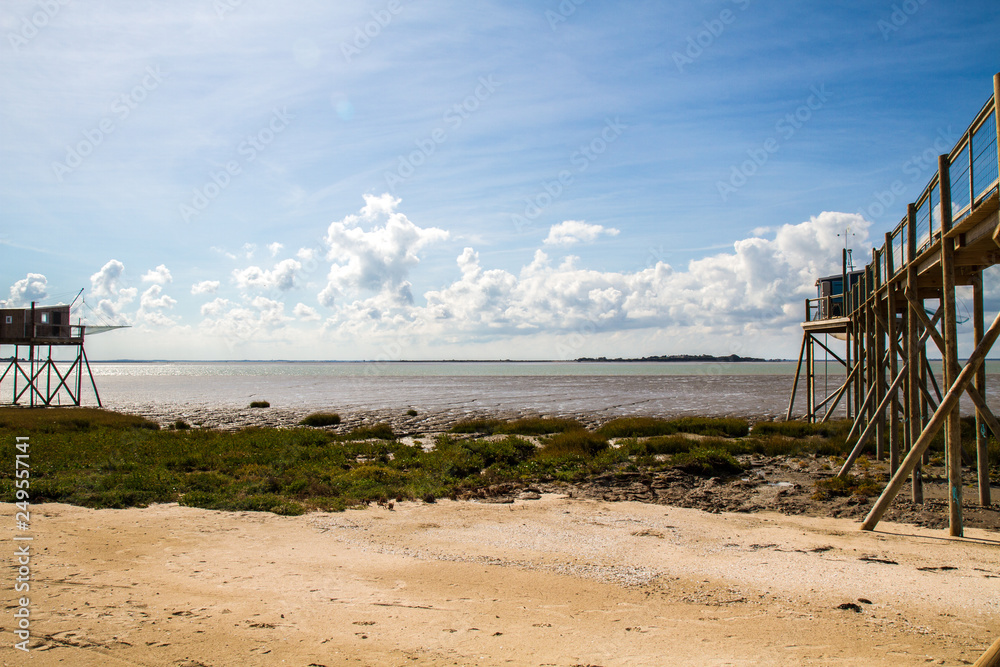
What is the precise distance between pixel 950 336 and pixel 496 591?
8116mm

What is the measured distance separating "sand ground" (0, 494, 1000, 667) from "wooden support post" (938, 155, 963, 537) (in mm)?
708

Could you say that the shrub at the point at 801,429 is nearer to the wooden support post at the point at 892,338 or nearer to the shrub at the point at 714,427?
the shrub at the point at 714,427

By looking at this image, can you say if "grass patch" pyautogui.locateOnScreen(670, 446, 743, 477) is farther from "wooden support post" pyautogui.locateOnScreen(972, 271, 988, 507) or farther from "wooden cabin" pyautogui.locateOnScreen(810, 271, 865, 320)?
"wooden cabin" pyautogui.locateOnScreen(810, 271, 865, 320)

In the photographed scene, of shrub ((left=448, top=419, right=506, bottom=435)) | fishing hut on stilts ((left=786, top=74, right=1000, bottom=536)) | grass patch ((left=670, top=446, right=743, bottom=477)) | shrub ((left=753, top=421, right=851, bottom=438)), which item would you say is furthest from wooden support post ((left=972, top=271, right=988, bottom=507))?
shrub ((left=448, top=419, right=506, bottom=435))

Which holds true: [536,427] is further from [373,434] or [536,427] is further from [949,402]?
[949,402]

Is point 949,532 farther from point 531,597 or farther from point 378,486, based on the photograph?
point 378,486

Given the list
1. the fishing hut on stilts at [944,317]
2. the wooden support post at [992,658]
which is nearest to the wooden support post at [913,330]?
the fishing hut on stilts at [944,317]

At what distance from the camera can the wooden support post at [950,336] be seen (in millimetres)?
8852

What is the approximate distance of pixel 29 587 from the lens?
674 cm

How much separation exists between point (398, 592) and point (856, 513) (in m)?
9.22

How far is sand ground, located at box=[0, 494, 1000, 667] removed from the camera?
545 centimetres

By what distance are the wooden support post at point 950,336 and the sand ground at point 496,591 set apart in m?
0.71

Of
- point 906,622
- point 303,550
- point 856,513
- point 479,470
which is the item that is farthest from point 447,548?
point 856,513

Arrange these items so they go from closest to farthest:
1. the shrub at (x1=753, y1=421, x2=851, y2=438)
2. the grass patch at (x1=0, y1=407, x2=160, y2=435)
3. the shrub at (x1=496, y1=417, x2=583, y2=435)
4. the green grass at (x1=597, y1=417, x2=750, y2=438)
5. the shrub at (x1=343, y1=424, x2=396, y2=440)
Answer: the shrub at (x1=753, y1=421, x2=851, y2=438)
the green grass at (x1=597, y1=417, x2=750, y2=438)
the shrub at (x1=343, y1=424, x2=396, y2=440)
the grass patch at (x1=0, y1=407, x2=160, y2=435)
the shrub at (x1=496, y1=417, x2=583, y2=435)
